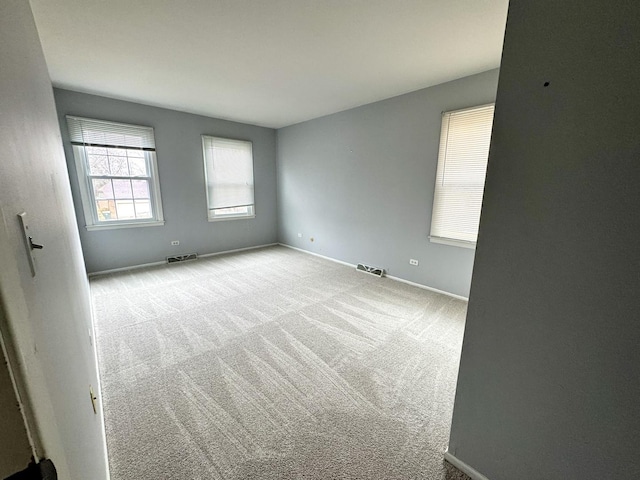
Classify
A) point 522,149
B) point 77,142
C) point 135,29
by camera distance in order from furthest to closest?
1. point 77,142
2. point 135,29
3. point 522,149

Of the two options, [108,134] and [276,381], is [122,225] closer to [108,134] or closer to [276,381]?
[108,134]

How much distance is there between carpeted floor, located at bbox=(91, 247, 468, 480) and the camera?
1320mm

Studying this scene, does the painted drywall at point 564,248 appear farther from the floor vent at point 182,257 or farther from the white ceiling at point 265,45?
the floor vent at point 182,257

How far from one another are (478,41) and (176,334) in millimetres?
3758

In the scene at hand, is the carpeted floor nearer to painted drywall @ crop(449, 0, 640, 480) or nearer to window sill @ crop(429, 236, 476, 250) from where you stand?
painted drywall @ crop(449, 0, 640, 480)

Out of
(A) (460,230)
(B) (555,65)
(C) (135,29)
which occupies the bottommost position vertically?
(A) (460,230)

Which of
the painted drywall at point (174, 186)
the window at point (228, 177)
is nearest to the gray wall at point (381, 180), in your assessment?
the window at point (228, 177)

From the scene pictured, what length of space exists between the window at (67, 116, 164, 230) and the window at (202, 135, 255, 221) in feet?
2.86

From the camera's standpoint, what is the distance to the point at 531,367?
3.34ft

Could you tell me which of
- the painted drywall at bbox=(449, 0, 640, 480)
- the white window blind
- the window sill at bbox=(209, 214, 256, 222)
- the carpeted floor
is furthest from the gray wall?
the white window blind

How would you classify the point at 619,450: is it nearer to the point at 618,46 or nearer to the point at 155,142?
the point at 618,46

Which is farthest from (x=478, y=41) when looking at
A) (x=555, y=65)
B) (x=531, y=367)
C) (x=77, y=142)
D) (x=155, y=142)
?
(x=77, y=142)

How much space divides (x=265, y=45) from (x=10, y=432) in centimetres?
274

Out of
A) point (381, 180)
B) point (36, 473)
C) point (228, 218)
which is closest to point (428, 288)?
point (381, 180)
